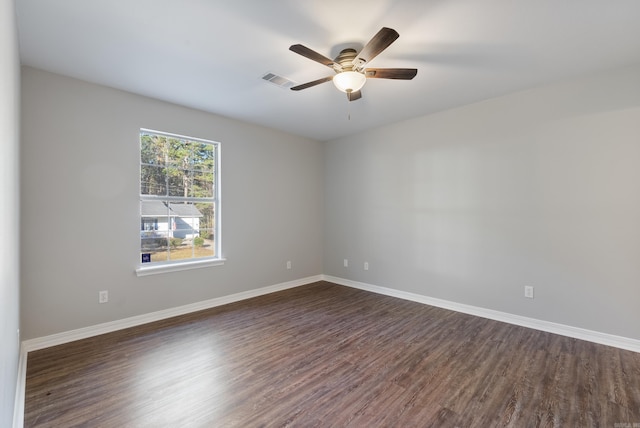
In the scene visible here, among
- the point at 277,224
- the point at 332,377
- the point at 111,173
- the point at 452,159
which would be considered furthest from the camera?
the point at 277,224

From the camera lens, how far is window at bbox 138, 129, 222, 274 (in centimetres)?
349

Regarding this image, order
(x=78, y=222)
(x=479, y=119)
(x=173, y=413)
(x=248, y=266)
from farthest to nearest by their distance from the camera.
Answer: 1. (x=248, y=266)
2. (x=479, y=119)
3. (x=78, y=222)
4. (x=173, y=413)

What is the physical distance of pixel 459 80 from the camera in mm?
2979

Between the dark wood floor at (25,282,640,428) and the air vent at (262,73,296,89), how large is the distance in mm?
2654

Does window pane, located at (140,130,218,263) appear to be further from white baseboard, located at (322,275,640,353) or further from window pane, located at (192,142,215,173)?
white baseboard, located at (322,275,640,353)

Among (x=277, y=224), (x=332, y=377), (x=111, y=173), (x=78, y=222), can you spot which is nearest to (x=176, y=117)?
(x=111, y=173)

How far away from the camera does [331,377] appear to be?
2.29 metres

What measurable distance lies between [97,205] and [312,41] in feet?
8.97

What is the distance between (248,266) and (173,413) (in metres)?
2.58

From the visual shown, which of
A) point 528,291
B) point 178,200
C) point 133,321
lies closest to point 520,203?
point 528,291

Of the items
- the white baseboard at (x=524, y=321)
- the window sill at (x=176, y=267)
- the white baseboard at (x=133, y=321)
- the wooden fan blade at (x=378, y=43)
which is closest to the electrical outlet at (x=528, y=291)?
the white baseboard at (x=524, y=321)

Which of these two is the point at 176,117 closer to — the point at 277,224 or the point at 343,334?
the point at 277,224

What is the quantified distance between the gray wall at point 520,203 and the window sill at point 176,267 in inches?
94.7

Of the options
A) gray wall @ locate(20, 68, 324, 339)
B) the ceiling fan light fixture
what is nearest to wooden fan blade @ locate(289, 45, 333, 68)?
the ceiling fan light fixture
